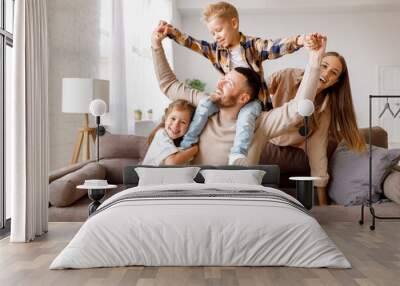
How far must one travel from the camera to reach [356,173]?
260 inches

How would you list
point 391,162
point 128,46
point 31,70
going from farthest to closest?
point 128,46, point 391,162, point 31,70

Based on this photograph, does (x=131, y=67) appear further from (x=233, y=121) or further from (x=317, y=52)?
(x=317, y=52)

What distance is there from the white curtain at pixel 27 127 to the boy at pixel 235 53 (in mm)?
1756

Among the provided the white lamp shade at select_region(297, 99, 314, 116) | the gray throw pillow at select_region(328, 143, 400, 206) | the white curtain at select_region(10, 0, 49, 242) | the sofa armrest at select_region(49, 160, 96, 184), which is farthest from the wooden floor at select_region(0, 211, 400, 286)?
the white lamp shade at select_region(297, 99, 314, 116)

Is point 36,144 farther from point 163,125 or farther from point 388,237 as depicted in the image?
point 388,237

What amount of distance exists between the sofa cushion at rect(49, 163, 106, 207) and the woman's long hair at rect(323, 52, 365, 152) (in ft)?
8.42

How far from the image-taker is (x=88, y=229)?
4254 millimetres

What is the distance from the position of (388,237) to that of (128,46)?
4.49m

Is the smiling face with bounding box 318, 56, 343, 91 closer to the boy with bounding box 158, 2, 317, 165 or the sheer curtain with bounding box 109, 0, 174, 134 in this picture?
the boy with bounding box 158, 2, 317, 165

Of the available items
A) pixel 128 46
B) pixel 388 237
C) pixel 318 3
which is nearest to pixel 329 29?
pixel 318 3

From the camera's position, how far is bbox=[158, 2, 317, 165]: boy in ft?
21.8

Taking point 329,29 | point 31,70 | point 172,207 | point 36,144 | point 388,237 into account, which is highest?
point 329,29

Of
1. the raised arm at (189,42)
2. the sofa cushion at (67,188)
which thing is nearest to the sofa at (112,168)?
the sofa cushion at (67,188)

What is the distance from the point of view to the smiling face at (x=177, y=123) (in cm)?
675
